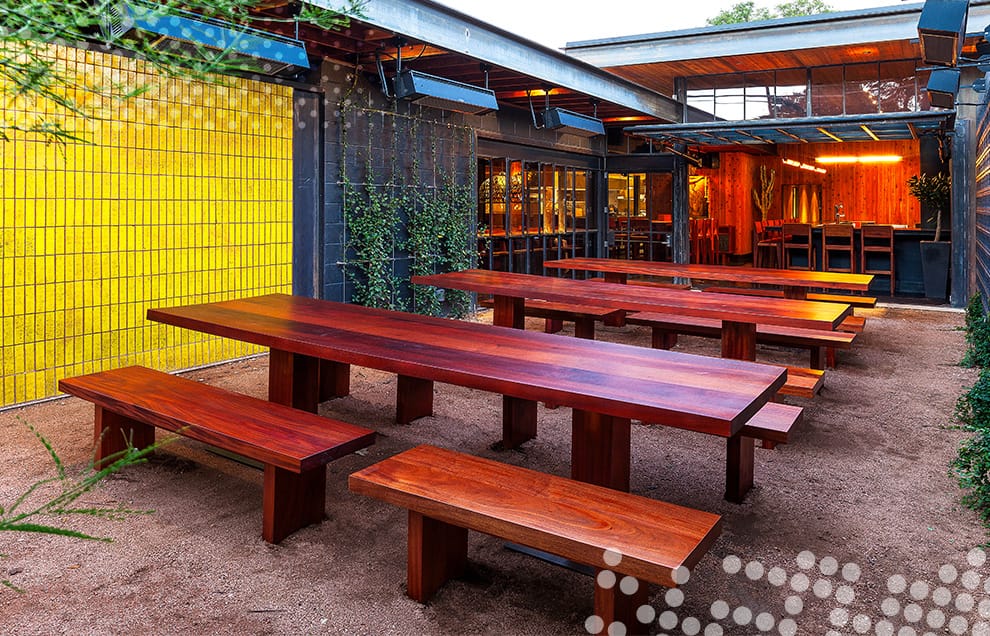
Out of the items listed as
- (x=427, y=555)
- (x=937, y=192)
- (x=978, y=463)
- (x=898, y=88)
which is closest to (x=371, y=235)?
(x=427, y=555)

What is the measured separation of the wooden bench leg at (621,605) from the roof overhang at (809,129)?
7.96m

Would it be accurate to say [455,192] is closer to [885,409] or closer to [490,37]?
[490,37]

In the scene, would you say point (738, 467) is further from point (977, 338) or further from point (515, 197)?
point (515, 197)

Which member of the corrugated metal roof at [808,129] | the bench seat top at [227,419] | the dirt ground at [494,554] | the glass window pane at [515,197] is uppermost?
the corrugated metal roof at [808,129]

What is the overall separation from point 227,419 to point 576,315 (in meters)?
3.15

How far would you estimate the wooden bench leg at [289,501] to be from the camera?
9.09 ft

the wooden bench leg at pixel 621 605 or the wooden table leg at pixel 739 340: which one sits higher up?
the wooden table leg at pixel 739 340

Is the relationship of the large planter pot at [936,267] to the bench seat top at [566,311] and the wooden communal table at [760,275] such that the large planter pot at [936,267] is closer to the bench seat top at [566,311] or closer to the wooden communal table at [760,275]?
the wooden communal table at [760,275]

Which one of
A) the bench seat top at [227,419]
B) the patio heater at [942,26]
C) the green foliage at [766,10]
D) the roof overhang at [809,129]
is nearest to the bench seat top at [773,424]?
the bench seat top at [227,419]

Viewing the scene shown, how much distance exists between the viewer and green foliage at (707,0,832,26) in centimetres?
3072

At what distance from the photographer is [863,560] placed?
2.71 m

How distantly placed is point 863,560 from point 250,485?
2512 mm

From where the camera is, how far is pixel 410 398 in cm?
435

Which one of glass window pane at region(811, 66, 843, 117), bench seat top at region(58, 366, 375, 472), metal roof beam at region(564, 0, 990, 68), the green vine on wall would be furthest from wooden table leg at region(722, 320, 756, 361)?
glass window pane at region(811, 66, 843, 117)
